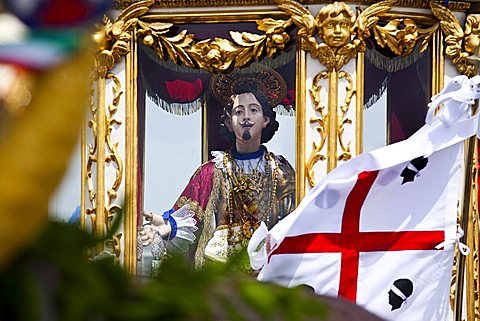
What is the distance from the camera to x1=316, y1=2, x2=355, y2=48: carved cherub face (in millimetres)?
6363

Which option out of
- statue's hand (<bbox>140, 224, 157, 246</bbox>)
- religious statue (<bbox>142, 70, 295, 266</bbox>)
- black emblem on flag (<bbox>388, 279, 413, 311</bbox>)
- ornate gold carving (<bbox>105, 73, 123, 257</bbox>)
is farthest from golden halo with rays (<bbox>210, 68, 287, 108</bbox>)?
black emblem on flag (<bbox>388, 279, 413, 311</bbox>)

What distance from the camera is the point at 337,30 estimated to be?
251 inches

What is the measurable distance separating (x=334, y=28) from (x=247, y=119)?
75 cm

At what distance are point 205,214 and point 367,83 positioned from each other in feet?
3.77

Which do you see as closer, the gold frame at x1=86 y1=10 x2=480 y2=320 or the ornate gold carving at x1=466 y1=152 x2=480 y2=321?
the gold frame at x1=86 y1=10 x2=480 y2=320

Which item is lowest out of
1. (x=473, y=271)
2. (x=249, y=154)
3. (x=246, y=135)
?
(x=473, y=271)

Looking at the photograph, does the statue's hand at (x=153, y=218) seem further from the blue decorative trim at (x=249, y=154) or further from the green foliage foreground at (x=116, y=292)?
the green foliage foreground at (x=116, y=292)

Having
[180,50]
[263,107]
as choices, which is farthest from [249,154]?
[180,50]

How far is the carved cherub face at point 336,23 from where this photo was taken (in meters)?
6.36

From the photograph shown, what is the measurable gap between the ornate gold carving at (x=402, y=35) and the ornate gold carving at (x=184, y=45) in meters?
0.52

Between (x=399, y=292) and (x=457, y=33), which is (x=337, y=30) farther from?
(x=399, y=292)

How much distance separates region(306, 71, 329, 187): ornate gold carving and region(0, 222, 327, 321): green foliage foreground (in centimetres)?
581

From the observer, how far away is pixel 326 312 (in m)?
0.72

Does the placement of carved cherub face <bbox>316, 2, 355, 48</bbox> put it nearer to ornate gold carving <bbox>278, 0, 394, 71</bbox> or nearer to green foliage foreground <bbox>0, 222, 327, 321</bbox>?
ornate gold carving <bbox>278, 0, 394, 71</bbox>
